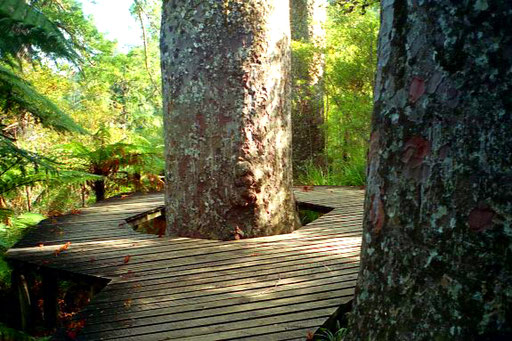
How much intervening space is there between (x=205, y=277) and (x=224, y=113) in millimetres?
1555

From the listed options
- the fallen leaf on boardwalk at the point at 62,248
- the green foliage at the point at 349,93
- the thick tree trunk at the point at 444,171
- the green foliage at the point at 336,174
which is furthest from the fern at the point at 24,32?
the green foliage at the point at 336,174

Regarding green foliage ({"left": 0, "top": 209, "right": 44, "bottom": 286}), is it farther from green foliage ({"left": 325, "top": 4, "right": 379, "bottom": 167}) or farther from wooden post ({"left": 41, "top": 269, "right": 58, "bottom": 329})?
green foliage ({"left": 325, "top": 4, "right": 379, "bottom": 167})

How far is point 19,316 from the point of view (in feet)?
16.0

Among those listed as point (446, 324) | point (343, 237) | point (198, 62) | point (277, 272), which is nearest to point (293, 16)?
point (198, 62)

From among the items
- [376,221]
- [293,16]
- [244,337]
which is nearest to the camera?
[376,221]

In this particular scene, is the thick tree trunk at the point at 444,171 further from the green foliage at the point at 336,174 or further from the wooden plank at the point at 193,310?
the green foliage at the point at 336,174

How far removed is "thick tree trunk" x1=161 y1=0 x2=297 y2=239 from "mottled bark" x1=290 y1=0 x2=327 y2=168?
14.4 feet

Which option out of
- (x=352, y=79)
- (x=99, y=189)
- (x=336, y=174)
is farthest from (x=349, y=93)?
(x=99, y=189)

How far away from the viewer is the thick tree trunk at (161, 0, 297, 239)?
13.7 ft

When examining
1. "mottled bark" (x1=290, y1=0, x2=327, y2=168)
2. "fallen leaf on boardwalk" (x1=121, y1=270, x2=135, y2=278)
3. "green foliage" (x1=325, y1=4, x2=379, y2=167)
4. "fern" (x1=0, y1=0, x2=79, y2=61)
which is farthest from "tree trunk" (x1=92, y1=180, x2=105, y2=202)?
"fallen leaf on boardwalk" (x1=121, y1=270, x2=135, y2=278)

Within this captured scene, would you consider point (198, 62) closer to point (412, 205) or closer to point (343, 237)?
point (343, 237)

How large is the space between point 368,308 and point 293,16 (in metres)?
8.19

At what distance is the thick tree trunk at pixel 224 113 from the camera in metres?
4.18

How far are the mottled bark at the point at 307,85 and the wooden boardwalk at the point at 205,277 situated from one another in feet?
13.2
